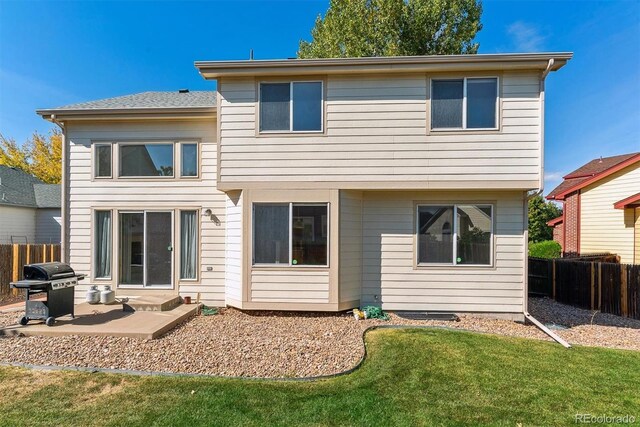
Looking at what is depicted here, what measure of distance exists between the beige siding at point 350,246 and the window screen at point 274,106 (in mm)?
2105

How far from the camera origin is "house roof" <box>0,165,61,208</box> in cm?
1698

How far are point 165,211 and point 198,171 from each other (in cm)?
130

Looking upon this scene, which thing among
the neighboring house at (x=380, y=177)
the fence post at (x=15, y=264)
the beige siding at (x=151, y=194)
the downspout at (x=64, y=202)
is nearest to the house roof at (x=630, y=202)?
the neighboring house at (x=380, y=177)

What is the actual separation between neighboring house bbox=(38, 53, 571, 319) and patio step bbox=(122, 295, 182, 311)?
57.3 inches

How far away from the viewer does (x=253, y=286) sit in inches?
271

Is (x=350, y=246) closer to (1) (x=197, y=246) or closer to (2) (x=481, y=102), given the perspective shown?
(1) (x=197, y=246)

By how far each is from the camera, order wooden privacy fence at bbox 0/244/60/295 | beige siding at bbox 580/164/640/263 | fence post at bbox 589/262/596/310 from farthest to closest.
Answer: beige siding at bbox 580/164/640/263
wooden privacy fence at bbox 0/244/60/295
fence post at bbox 589/262/596/310

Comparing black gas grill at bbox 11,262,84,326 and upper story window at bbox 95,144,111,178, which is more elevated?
upper story window at bbox 95,144,111,178

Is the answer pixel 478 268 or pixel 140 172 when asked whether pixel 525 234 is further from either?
pixel 140 172

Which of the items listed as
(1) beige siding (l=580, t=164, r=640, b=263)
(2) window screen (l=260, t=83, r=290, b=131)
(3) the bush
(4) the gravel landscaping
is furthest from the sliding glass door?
(3) the bush

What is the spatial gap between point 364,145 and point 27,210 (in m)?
20.9

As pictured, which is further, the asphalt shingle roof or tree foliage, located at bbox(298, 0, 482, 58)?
tree foliage, located at bbox(298, 0, 482, 58)

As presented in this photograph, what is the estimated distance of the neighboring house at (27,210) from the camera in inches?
647

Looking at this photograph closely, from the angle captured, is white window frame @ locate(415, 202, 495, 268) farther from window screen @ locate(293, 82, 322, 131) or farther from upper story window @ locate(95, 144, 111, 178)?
upper story window @ locate(95, 144, 111, 178)
